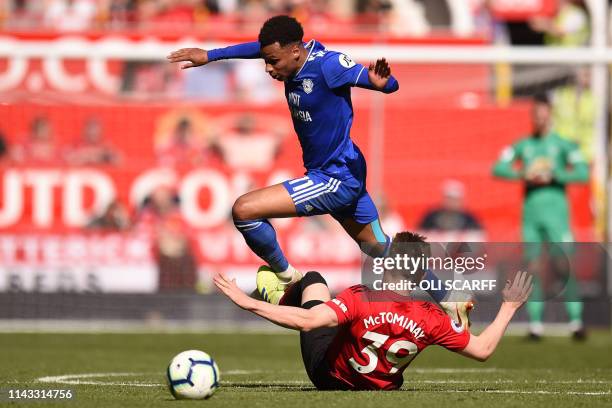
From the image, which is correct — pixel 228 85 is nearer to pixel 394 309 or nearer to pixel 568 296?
pixel 568 296

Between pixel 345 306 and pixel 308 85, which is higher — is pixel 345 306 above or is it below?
below

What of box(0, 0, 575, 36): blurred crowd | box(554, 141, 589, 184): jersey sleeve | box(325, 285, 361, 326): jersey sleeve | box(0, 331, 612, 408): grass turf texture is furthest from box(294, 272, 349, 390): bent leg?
box(0, 0, 575, 36): blurred crowd

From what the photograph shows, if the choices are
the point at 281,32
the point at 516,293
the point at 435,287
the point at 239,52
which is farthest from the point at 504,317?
the point at 239,52

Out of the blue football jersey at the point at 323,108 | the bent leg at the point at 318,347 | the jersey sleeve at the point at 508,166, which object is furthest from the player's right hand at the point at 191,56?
the jersey sleeve at the point at 508,166

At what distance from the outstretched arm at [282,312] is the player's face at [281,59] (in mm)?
2257

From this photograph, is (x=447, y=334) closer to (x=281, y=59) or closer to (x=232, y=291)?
(x=232, y=291)

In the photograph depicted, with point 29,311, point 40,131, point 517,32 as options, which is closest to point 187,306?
point 29,311

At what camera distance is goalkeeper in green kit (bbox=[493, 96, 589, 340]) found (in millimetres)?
16547

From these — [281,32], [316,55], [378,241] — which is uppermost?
[281,32]

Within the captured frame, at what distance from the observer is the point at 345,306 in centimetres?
845

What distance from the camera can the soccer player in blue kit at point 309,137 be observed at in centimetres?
988

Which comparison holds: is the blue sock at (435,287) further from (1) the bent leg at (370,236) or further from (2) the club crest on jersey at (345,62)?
(2) the club crest on jersey at (345,62)

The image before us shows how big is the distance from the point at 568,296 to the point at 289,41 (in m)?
8.31

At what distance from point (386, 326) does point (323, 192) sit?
1.78 meters
